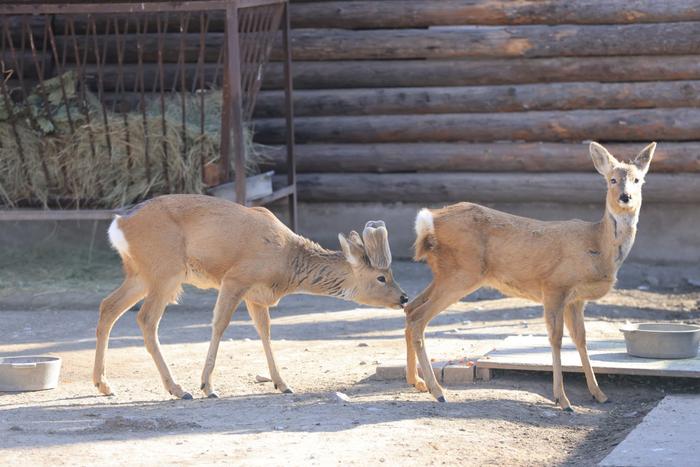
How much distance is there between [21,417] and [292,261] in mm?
2404

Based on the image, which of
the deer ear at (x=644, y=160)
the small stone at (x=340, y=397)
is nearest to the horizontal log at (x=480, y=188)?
the deer ear at (x=644, y=160)

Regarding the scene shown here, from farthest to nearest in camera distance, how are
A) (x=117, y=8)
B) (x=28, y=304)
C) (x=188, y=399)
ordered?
(x=28, y=304)
(x=117, y=8)
(x=188, y=399)

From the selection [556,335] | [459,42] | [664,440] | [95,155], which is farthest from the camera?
[459,42]

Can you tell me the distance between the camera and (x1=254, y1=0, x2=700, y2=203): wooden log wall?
13.2m

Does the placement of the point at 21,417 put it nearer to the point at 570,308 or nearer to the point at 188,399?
the point at 188,399

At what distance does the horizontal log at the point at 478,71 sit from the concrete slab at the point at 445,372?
5653 millimetres

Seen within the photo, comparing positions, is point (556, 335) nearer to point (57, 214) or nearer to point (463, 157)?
point (463, 157)

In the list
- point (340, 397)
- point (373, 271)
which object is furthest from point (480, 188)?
point (340, 397)

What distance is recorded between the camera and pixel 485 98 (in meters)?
13.6

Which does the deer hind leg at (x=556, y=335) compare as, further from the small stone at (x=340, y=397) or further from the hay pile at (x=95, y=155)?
the hay pile at (x=95, y=155)

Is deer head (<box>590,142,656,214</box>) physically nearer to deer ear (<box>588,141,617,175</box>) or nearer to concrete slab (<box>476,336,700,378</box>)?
deer ear (<box>588,141,617,175</box>)

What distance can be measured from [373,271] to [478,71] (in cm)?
565

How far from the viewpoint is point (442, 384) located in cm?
876

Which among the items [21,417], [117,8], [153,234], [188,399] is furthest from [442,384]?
[117,8]
